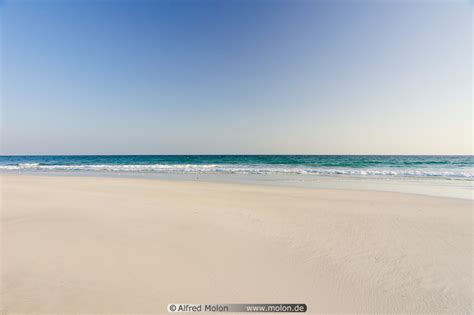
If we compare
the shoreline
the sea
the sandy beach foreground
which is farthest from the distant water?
the sandy beach foreground

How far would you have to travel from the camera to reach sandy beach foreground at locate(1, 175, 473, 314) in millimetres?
2412

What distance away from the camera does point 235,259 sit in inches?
124

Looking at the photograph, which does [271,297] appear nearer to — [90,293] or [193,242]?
[193,242]

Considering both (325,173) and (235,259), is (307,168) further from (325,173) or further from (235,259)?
(235,259)

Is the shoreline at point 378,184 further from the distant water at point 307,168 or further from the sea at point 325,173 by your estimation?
the distant water at point 307,168

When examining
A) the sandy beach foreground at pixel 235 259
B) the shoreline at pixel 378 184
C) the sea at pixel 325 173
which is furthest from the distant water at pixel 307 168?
the sandy beach foreground at pixel 235 259

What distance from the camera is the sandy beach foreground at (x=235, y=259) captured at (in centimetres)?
241

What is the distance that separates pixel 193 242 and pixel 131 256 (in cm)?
104

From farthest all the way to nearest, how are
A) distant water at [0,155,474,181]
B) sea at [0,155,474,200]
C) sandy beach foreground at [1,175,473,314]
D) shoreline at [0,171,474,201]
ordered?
distant water at [0,155,474,181] < sea at [0,155,474,200] < shoreline at [0,171,474,201] < sandy beach foreground at [1,175,473,314]

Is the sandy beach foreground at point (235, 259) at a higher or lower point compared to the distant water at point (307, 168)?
lower

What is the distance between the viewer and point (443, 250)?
3.54 m

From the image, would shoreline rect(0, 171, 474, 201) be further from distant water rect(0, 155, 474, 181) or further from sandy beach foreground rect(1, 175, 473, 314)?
sandy beach foreground rect(1, 175, 473, 314)

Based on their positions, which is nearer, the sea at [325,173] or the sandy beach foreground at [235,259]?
the sandy beach foreground at [235,259]

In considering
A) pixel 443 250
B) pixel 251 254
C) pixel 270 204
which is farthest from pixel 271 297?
pixel 270 204
